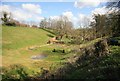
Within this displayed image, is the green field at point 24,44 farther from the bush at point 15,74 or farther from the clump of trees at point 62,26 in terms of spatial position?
the bush at point 15,74

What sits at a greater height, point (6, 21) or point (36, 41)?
point (6, 21)

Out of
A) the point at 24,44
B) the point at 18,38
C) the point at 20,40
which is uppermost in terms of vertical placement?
the point at 18,38

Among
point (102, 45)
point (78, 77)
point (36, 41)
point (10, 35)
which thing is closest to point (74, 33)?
point (36, 41)

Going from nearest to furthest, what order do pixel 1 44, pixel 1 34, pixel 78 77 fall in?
pixel 78 77 < pixel 1 44 < pixel 1 34

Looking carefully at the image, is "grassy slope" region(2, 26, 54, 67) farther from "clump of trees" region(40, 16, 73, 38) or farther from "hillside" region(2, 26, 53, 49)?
"clump of trees" region(40, 16, 73, 38)

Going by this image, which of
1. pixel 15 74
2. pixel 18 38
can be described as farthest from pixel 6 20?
pixel 15 74

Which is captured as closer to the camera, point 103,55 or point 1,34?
point 103,55

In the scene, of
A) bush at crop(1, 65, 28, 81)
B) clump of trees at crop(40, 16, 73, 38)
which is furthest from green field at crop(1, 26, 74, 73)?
bush at crop(1, 65, 28, 81)

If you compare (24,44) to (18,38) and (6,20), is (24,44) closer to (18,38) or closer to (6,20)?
(18,38)

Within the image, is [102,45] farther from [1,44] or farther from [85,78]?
[1,44]

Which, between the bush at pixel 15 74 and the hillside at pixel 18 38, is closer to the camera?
the bush at pixel 15 74

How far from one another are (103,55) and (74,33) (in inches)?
2655

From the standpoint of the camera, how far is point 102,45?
27.5m

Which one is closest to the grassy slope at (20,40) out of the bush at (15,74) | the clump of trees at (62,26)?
the clump of trees at (62,26)
